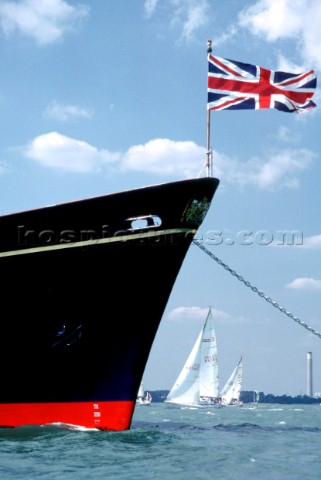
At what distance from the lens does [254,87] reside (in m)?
16.0

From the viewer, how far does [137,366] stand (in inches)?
598

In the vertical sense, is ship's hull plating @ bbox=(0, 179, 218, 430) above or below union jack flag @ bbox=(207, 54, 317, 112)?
below

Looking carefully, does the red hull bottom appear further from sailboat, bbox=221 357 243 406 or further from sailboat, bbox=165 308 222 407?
sailboat, bbox=221 357 243 406

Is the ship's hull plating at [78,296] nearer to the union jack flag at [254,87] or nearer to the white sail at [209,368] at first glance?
the union jack flag at [254,87]

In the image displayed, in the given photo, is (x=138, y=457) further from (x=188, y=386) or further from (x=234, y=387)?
(x=234, y=387)

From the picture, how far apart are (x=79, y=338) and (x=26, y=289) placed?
1789mm

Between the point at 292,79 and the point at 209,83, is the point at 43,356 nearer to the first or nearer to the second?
the point at 209,83

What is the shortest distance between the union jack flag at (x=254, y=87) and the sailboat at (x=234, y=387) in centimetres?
9570

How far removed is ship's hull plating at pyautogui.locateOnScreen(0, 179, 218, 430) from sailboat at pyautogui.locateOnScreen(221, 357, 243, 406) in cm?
9580

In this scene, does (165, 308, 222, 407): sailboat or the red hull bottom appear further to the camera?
(165, 308, 222, 407): sailboat

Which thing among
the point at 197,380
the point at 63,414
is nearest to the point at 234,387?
the point at 197,380

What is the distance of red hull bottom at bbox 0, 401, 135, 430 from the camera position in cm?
1453

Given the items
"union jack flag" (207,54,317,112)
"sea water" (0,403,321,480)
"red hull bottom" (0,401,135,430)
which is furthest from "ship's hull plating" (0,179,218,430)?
"union jack flag" (207,54,317,112)

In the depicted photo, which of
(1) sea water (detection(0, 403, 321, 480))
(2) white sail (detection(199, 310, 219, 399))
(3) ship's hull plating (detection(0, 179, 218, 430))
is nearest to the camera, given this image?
(1) sea water (detection(0, 403, 321, 480))
